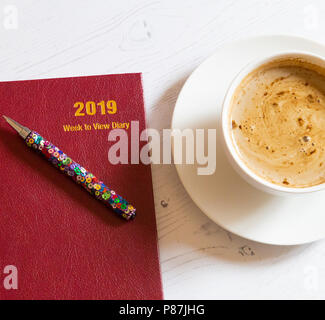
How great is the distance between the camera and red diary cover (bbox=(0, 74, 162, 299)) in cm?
70

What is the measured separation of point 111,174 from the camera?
2.36ft

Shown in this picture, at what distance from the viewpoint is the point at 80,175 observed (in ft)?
2.28

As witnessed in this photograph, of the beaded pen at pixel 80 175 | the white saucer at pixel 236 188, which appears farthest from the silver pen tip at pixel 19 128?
the white saucer at pixel 236 188

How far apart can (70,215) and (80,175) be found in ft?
0.25

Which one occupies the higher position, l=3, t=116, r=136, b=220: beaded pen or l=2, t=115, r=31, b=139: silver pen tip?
l=2, t=115, r=31, b=139: silver pen tip

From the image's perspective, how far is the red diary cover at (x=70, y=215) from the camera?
0.70 metres

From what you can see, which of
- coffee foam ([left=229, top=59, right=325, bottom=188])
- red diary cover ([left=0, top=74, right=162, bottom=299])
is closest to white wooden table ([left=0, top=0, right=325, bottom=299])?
red diary cover ([left=0, top=74, right=162, bottom=299])

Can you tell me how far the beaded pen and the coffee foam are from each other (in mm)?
228

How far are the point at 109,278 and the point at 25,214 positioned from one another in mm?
192

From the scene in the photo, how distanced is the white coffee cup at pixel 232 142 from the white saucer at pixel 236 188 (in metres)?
0.06

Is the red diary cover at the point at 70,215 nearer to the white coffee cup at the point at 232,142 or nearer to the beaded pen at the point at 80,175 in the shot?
the beaded pen at the point at 80,175

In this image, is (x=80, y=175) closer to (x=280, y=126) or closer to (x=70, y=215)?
(x=70, y=215)

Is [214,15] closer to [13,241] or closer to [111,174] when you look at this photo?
[111,174]

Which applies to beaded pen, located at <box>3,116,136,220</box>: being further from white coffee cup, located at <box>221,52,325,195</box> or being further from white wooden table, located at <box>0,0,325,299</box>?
white coffee cup, located at <box>221,52,325,195</box>
